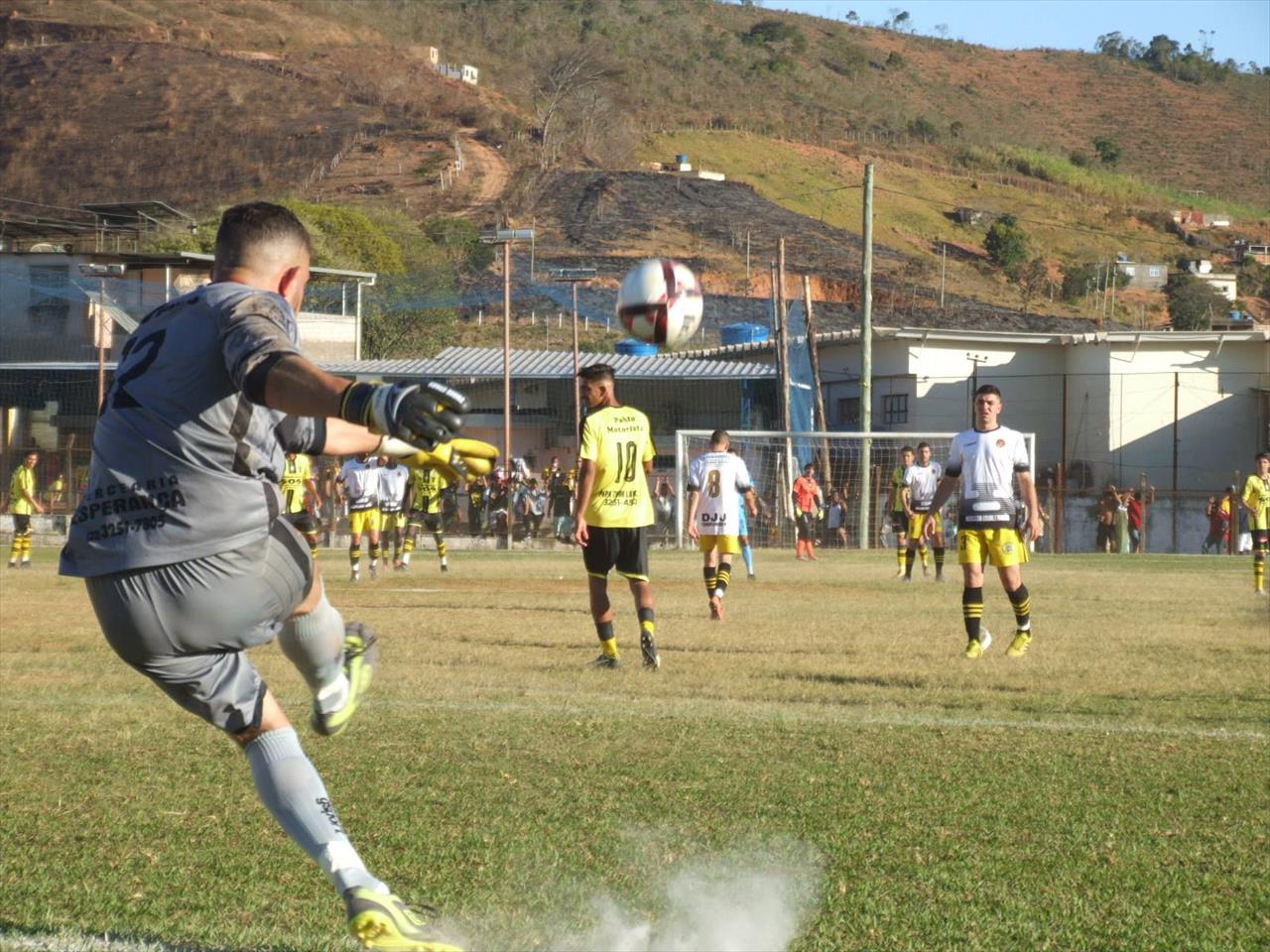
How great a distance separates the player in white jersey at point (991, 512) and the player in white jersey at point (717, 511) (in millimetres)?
3760

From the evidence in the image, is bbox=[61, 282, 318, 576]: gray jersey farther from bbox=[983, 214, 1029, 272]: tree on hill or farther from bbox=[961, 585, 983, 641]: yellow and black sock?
bbox=[983, 214, 1029, 272]: tree on hill

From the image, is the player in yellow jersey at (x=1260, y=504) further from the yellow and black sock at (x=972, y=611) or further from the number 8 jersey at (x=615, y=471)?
the number 8 jersey at (x=615, y=471)

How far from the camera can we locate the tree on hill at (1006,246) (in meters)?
87.1

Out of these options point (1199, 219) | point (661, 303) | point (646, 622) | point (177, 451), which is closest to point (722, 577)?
point (646, 622)

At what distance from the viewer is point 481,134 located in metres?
93.3

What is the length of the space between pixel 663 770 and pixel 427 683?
12.3 ft

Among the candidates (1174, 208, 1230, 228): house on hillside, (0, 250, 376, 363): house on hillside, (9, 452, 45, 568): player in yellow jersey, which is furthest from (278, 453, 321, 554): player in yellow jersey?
(1174, 208, 1230, 228): house on hillside

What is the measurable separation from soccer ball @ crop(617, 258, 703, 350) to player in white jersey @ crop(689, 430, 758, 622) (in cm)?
914

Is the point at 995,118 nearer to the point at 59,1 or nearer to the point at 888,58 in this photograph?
the point at 888,58

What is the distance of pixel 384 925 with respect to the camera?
3.93m

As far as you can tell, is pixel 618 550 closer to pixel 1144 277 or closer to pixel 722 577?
pixel 722 577

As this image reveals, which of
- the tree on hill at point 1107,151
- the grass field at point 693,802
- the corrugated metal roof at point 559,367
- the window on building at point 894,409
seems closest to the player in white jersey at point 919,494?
the grass field at point 693,802

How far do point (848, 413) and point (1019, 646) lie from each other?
33371 millimetres

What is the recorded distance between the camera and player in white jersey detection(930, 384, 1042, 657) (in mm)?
13008
